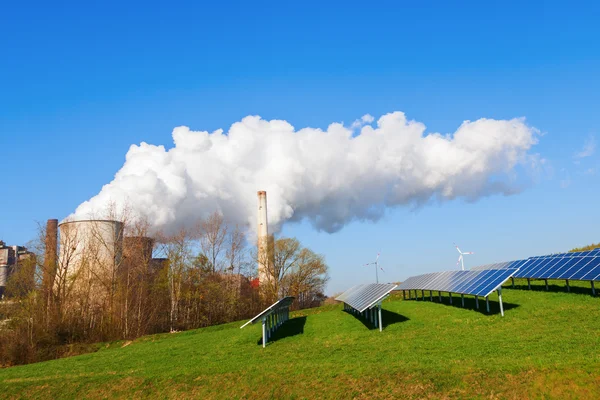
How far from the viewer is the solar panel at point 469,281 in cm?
2783

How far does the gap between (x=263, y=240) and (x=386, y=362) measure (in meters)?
52.8

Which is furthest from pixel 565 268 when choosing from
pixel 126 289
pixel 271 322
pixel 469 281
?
pixel 126 289

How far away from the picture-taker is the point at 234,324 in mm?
48000

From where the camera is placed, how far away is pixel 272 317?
34031 millimetres

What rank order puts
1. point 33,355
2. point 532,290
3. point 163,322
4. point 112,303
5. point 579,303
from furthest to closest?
point 163,322, point 112,303, point 33,355, point 532,290, point 579,303

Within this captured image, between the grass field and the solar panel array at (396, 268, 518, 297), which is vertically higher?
the solar panel array at (396, 268, 518, 297)

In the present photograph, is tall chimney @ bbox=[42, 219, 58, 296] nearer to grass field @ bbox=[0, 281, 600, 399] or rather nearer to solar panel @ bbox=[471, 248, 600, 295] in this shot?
grass field @ bbox=[0, 281, 600, 399]

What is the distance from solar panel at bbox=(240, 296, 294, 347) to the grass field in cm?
91

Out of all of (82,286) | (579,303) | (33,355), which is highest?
(82,286)

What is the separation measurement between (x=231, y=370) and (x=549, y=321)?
15978 millimetres

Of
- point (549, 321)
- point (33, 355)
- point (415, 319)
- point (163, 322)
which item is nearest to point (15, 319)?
point (33, 355)

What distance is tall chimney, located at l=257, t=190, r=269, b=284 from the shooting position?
7094 centimetres

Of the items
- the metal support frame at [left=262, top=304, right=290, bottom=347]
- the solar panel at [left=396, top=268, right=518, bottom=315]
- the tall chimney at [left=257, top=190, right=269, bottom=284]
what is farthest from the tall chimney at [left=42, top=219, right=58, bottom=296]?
the solar panel at [left=396, top=268, right=518, bottom=315]

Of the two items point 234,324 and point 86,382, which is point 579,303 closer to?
point 86,382
